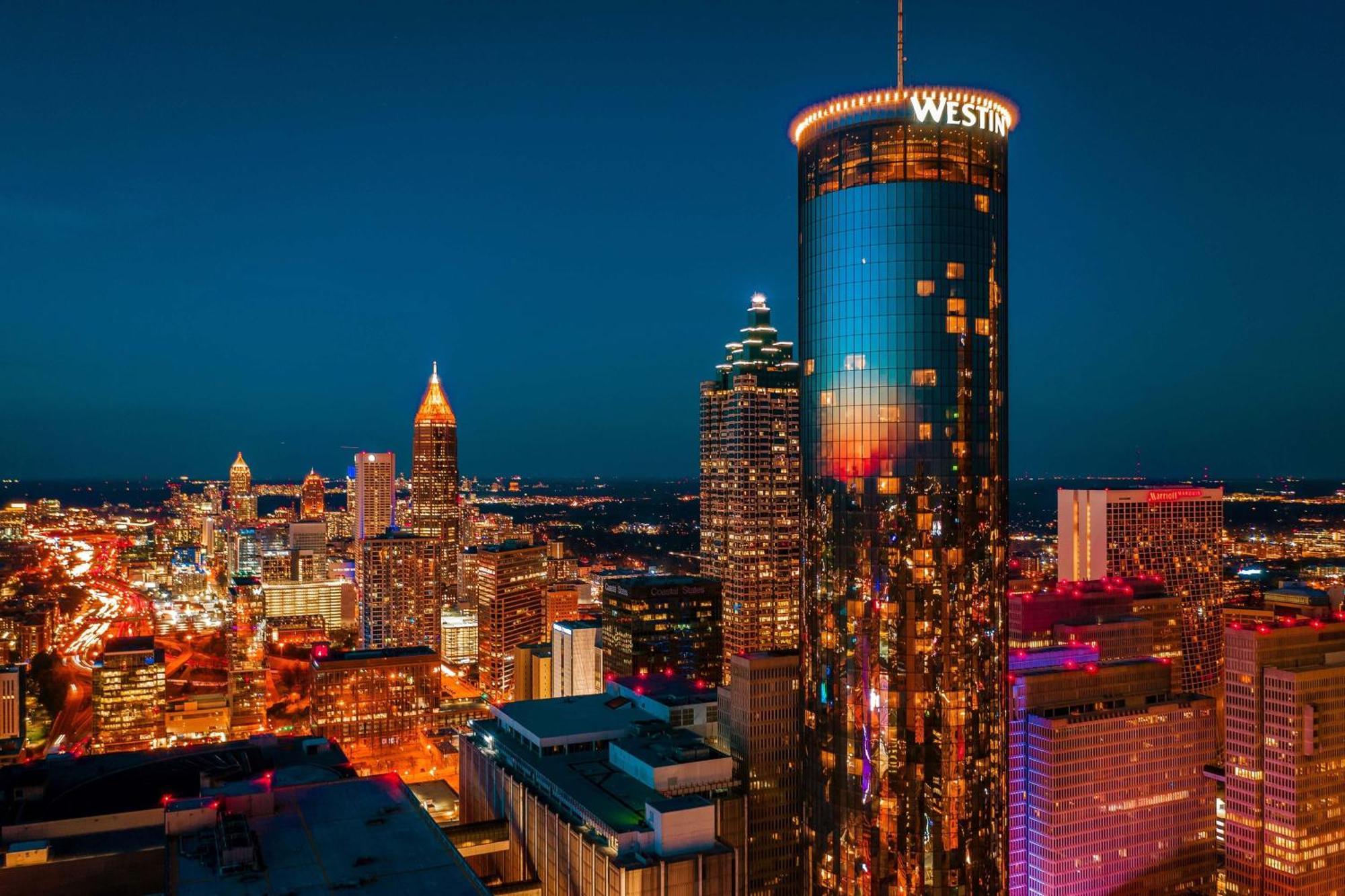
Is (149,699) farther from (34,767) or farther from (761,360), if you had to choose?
(761,360)

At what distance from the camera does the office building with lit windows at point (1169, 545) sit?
173m

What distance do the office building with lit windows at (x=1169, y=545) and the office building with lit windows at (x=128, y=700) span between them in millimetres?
162988

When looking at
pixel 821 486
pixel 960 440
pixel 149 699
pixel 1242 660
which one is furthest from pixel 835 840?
pixel 149 699

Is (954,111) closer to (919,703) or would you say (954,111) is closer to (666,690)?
(919,703)

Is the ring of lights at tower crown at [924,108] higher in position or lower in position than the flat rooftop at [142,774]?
higher

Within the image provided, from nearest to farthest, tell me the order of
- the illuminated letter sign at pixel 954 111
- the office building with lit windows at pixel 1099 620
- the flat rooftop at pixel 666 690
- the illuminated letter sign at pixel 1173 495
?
1. the illuminated letter sign at pixel 954 111
2. the flat rooftop at pixel 666 690
3. the office building with lit windows at pixel 1099 620
4. the illuminated letter sign at pixel 1173 495

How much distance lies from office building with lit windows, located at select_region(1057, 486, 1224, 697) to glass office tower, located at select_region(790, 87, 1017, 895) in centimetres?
11466

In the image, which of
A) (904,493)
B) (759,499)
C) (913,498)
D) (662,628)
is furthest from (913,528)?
(759,499)

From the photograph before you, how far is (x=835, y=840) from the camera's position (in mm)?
72000

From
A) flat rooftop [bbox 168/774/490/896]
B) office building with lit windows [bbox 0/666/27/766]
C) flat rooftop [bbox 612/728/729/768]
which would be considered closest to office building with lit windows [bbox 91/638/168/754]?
office building with lit windows [bbox 0/666/27/766]

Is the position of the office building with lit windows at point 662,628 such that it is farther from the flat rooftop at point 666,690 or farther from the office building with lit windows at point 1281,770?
the office building with lit windows at point 1281,770

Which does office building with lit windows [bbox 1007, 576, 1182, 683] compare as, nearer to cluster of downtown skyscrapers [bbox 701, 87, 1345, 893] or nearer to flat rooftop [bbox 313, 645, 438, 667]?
cluster of downtown skyscrapers [bbox 701, 87, 1345, 893]

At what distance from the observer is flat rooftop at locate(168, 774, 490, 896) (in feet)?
193

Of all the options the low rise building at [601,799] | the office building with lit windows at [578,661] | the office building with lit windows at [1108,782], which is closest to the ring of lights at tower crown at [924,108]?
the low rise building at [601,799]
